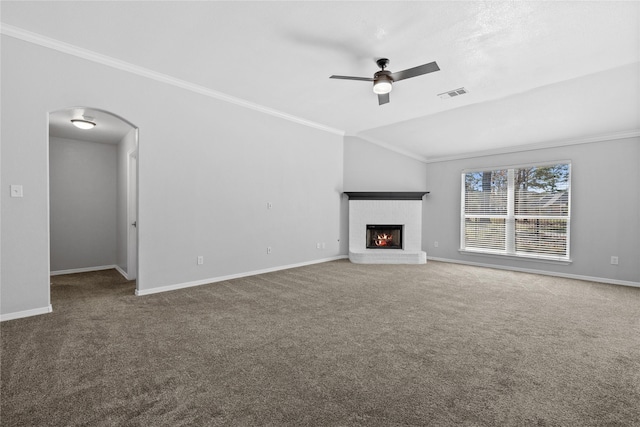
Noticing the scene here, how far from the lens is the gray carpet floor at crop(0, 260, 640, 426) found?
5.53ft

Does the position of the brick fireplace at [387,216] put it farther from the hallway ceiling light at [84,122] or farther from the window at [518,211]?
the hallway ceiling light at [84,122]

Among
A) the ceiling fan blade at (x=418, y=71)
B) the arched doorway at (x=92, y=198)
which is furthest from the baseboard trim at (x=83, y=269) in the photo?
the ceiling fan blade at (x=418, y=71)

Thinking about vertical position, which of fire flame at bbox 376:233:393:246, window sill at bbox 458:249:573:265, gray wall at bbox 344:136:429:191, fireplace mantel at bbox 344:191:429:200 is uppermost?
gray wall at bbox 344:136:429:191

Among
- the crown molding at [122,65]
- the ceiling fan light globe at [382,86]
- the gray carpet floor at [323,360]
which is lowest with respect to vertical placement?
the gray carpet floor at [323,360]

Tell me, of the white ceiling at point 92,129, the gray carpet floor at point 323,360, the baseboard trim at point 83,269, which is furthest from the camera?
the baseboard trim at point 83,269

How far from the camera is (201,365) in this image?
2.17 metres

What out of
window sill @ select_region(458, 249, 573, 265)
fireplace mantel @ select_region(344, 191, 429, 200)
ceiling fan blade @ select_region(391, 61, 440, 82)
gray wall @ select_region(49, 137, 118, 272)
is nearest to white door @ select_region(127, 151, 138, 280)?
gray wall @ select_region(49, 137, 118, 272)

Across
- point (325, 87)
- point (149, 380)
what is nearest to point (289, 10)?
point (325, 87)

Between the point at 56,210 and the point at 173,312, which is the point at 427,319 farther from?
the point at 56,210

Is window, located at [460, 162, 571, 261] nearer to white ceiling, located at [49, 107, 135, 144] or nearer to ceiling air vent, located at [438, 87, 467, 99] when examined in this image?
ceiling air vent, located at [438, 87, 467, 99]

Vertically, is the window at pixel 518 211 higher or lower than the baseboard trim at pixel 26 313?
higher

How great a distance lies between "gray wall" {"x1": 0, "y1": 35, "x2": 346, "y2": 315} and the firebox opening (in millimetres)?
786

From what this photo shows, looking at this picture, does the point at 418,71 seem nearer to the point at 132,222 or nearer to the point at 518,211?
the point at 518,211

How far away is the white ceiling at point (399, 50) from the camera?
271 cm
